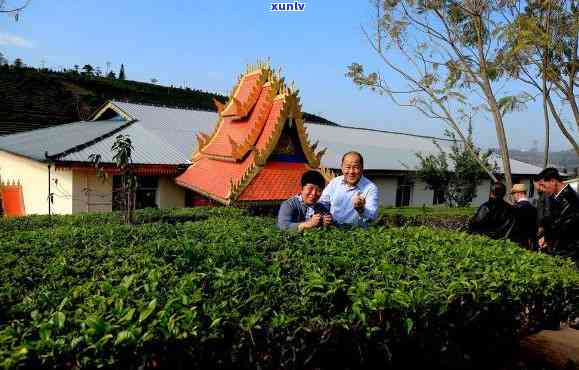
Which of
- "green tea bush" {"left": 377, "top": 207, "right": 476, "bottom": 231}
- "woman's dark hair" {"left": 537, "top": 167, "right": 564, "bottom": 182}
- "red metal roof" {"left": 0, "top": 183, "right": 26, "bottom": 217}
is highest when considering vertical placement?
"woman's dark hair" {"left": 537, "top": 167, "right": 564, "bottom": 182}

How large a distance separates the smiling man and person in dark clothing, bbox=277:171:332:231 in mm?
340

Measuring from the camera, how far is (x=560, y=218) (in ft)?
17.1

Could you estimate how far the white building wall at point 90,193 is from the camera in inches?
530

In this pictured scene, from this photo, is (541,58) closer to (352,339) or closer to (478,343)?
(478,343)

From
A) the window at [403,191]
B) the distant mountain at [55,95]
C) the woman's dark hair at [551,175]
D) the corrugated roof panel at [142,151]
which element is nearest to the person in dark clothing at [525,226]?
the woman's dark hair at [551,175]

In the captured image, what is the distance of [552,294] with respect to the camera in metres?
3.21

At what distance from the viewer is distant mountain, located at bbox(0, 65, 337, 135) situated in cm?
2392

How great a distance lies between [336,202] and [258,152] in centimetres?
723

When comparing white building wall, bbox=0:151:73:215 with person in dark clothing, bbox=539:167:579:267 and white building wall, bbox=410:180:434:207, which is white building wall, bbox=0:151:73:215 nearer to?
person in dark clothing, bbox=539:167:579:267

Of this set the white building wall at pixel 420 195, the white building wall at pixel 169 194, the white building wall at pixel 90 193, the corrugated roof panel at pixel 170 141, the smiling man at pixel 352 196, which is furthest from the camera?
the white building wall at pixel 420 195

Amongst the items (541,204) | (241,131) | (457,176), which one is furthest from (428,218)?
(541,204)

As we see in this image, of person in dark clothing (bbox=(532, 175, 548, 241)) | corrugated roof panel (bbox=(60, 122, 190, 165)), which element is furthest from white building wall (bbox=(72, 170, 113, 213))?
person in dark clothing (bbox=(532, 175, 548, 241))

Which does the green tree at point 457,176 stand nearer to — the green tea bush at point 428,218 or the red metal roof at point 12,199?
the green tea bush at point 428,218

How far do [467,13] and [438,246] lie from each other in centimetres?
1086
